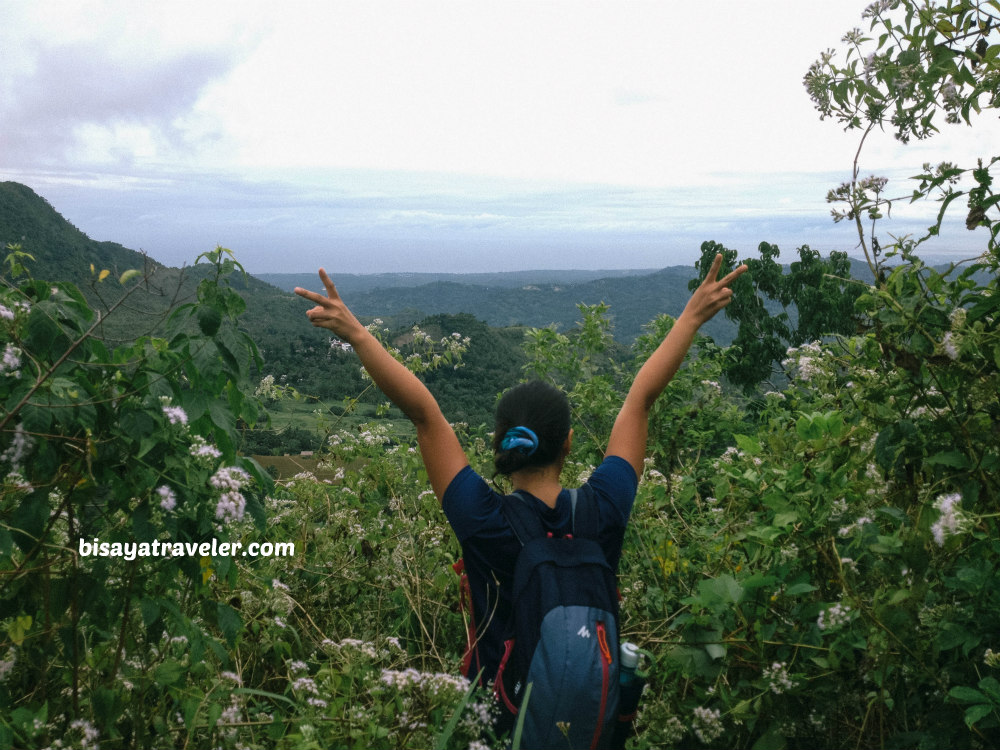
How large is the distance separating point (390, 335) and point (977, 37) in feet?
12.8

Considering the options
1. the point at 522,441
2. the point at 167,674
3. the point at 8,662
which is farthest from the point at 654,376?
the point at 8,662

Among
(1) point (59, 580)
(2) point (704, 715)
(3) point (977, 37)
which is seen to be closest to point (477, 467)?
(2) point (704, 715)

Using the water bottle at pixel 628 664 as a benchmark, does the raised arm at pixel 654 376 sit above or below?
above

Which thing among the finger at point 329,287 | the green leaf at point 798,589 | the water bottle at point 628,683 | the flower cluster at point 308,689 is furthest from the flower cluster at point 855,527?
the finger at point 329,287

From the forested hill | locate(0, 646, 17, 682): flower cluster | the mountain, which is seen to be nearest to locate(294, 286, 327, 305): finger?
the forested hill

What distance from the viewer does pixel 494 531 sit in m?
2.18

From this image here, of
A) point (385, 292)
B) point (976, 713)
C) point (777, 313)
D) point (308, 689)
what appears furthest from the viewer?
point (385, 292)

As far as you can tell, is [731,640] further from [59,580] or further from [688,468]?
[59,580]

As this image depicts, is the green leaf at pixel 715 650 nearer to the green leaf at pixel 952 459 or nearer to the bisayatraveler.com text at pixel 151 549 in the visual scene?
the green leaf at pixel 952 459

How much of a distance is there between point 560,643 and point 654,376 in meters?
1.08

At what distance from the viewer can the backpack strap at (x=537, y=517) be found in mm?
2203

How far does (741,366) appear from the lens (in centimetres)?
1994

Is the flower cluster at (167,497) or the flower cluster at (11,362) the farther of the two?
the flower cluster at (167,497)

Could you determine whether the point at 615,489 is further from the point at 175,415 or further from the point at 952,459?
the point at 175,415
